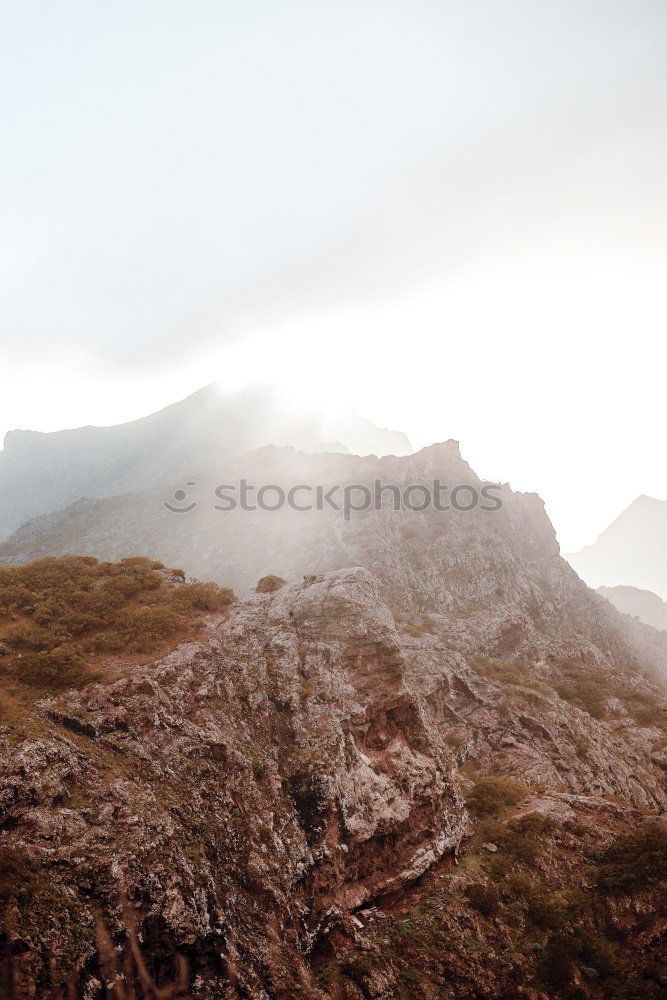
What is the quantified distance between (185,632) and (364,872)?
514 inches

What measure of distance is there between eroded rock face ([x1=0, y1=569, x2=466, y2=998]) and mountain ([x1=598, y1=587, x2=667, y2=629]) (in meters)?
174

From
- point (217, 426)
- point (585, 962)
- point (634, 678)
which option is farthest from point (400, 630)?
point (217, 426)


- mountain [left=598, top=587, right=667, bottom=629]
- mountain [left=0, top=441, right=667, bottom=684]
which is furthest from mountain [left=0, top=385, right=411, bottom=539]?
mountain [left=598, top=587, right=667, bottom=629]

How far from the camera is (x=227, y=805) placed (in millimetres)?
18859

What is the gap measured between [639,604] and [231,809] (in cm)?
20253

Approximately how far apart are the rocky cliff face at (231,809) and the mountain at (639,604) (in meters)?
166

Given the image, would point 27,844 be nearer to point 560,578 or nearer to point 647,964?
point 647,964

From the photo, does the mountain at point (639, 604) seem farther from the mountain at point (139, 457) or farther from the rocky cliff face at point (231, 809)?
the rocky cliff face at point (231, 809)

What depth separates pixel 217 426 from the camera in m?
191

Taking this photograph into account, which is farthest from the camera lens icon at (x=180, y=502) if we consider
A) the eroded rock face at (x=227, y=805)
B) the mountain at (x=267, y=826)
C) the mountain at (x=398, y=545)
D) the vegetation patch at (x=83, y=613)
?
the eroded rock face at (x=227, y=805)

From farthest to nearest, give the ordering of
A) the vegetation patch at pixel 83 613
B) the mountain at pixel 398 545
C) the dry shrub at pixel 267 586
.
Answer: the mountain at pixel 398 545 < the dry shrub at pixel 267 586 < the vegetation patch at pixel 83 613

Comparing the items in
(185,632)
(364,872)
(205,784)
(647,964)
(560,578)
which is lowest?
(647,964)

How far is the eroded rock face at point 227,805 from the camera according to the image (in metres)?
13.9

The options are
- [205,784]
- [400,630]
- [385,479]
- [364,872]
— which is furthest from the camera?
[385,479]
